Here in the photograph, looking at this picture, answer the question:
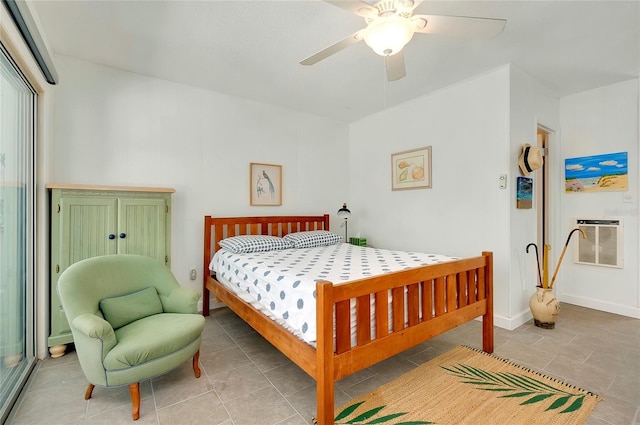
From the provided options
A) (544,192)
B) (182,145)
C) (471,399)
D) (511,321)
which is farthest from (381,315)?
(544,192)

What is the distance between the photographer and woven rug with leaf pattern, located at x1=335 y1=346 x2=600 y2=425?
5.59 ft

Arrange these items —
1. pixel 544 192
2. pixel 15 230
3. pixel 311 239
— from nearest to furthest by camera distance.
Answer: pixel 15 230 < pixel 311 239 < pixel 544 192

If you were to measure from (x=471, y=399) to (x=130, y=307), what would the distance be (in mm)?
2389

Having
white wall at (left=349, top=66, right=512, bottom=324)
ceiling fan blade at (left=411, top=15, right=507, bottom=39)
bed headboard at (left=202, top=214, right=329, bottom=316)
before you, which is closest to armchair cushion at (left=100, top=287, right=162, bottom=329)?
bed headboard at (left=202, top=214, right=329, bottom=316)

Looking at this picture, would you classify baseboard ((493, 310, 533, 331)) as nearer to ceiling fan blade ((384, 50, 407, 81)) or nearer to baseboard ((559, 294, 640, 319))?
baseboard ((559, 294, 640, 319))

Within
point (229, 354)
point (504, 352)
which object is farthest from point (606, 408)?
point (229, 354)

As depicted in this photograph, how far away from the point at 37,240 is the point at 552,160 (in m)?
5.60

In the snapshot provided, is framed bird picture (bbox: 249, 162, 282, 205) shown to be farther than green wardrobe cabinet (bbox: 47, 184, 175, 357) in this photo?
Yes

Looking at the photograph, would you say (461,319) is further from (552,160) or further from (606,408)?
(552,160)

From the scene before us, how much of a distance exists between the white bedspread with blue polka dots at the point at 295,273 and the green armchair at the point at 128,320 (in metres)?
0.47

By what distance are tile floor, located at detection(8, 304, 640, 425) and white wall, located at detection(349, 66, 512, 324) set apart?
26.0 inches

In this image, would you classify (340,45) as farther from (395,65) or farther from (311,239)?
(311,239)

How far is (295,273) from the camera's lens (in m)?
2.13

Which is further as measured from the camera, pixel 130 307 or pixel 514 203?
pixel 514 203
